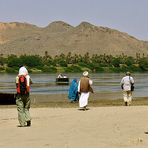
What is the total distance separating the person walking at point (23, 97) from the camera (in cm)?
1478

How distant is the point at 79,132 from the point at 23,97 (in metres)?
2.68

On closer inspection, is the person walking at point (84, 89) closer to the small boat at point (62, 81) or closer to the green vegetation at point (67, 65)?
the small boat at point (62, 81)

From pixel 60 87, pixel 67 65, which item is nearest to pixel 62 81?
pixel 60 87

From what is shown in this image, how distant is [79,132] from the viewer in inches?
508

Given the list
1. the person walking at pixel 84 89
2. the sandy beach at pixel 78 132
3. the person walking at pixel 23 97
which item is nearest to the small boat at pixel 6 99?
the person walking at pixel 84 89

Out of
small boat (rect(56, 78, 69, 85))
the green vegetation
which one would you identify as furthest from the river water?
the green vegetation

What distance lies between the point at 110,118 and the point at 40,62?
150 meters

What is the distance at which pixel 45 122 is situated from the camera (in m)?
15.9

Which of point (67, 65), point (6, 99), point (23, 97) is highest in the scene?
point (67, 65)

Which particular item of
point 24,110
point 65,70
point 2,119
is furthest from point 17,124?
point 65,70

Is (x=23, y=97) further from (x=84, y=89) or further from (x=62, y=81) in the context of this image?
(x=62, y=81)

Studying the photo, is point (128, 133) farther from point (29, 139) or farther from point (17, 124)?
point (17, 124)

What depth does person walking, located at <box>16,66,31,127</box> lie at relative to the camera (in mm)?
14781

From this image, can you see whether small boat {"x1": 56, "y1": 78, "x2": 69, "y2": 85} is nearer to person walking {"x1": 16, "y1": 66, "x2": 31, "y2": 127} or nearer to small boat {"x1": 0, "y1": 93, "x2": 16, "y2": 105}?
small boat {"x1": 0, "y1": 93, "x2": 16, "y2": 105}
